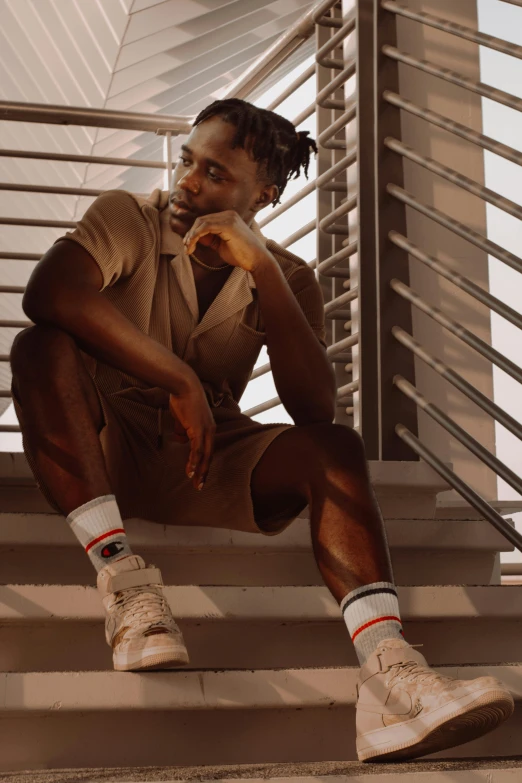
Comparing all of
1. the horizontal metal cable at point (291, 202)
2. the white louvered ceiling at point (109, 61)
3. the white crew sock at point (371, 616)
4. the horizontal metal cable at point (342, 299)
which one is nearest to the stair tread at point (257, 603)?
the white crew sock at point (371, 616)

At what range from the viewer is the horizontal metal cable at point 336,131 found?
2.37 m

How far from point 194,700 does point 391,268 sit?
118 centimetres

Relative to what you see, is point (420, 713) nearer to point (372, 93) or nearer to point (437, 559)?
point (437, 559)

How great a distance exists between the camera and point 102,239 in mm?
1664

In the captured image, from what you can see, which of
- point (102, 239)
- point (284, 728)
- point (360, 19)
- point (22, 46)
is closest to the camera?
point (284, 728)

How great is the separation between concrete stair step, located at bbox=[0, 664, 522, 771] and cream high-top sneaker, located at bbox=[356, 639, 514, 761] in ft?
0.59

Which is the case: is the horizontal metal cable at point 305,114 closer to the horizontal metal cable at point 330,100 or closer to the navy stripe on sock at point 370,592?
the horizontal metal cable at point 330,100

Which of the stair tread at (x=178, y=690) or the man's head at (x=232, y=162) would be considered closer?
the stair tread at (x=178, y=690)

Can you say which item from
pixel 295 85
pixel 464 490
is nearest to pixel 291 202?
pixel 295 85

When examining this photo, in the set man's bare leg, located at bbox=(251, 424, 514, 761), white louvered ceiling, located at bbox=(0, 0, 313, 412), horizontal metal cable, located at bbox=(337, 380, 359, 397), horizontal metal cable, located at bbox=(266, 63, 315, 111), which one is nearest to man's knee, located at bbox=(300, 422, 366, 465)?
man's bare leg, located at bbox=(251, 424, 514, 761)

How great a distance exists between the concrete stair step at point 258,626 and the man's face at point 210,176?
0.69m

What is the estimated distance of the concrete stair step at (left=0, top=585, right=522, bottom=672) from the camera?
4.93ft

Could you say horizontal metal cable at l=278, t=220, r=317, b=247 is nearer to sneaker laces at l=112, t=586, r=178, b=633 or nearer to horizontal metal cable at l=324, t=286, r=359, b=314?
horizontal metal cable at l=324, t=286, r=359, b=314

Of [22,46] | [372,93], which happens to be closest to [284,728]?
[372,93]
